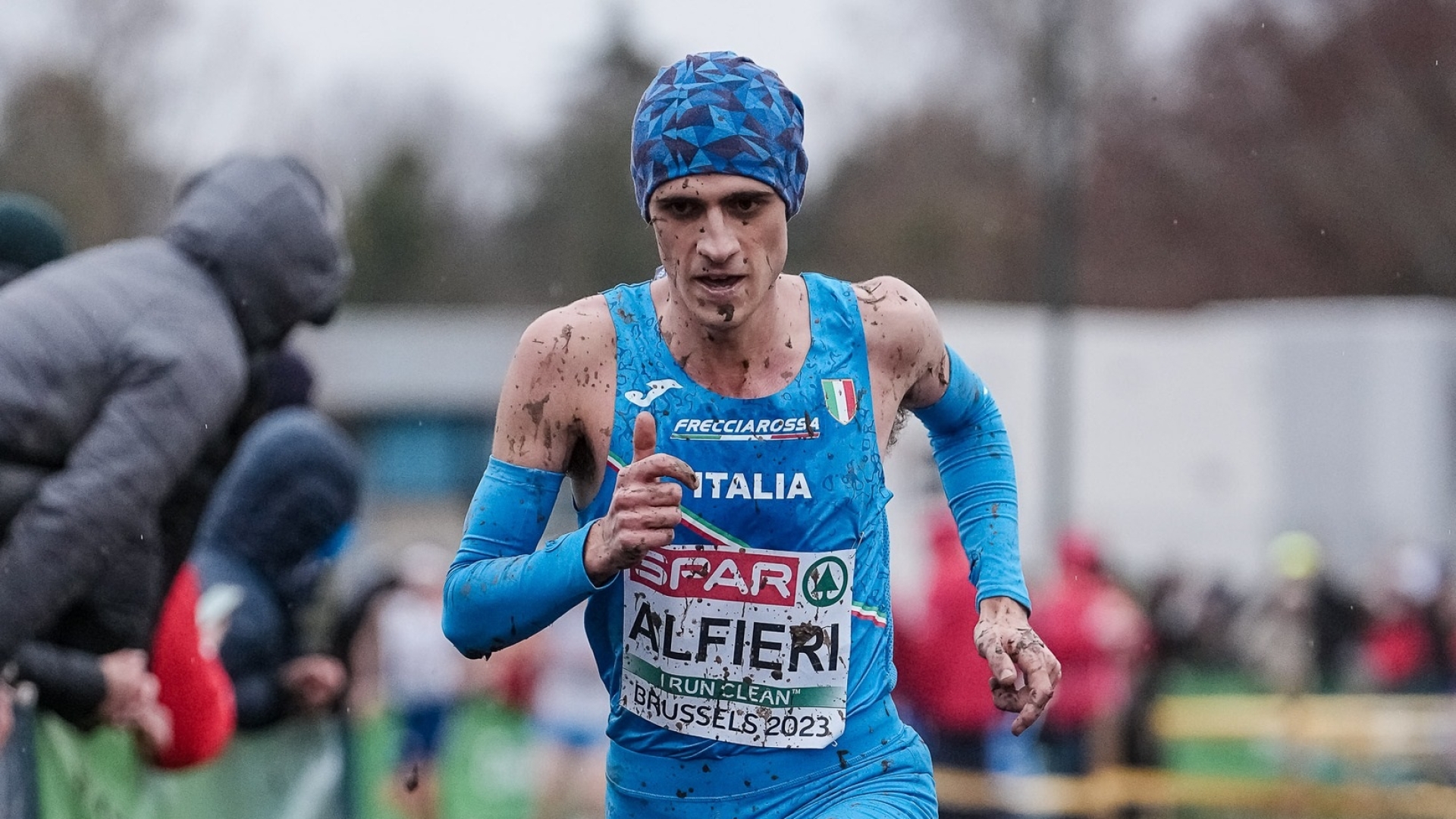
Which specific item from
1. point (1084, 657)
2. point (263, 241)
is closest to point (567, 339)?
point (263, 241)

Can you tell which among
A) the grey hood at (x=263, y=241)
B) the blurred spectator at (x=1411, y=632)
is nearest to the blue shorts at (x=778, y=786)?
the grey hood at (x=263, y=241)

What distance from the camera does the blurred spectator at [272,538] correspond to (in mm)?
7086

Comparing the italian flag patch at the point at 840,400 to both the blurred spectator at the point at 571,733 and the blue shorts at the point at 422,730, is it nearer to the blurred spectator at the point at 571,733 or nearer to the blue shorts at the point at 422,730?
the blue shorts at the point at 422,730

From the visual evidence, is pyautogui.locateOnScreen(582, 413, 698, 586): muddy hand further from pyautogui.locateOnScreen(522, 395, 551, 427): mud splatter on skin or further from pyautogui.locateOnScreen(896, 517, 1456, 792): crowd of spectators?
pyautogui.locateOnScreen(896, 517, 1456, 792): crowd of spectators

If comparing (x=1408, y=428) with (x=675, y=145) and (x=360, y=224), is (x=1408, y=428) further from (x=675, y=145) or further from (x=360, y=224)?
(x=360, y=224)

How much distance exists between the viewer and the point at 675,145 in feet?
11.3

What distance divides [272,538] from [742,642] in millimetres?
4021

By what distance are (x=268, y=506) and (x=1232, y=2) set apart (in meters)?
39.8

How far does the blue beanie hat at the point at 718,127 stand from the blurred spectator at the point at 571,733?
387 inches

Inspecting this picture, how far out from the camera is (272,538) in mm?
7141

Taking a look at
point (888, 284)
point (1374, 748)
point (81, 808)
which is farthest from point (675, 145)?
point (1374, 748)

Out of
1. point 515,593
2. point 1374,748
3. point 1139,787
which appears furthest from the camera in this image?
point 1374,748

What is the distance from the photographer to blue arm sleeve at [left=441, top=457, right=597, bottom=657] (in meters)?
3.29

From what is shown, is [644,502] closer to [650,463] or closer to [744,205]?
[650,463]
